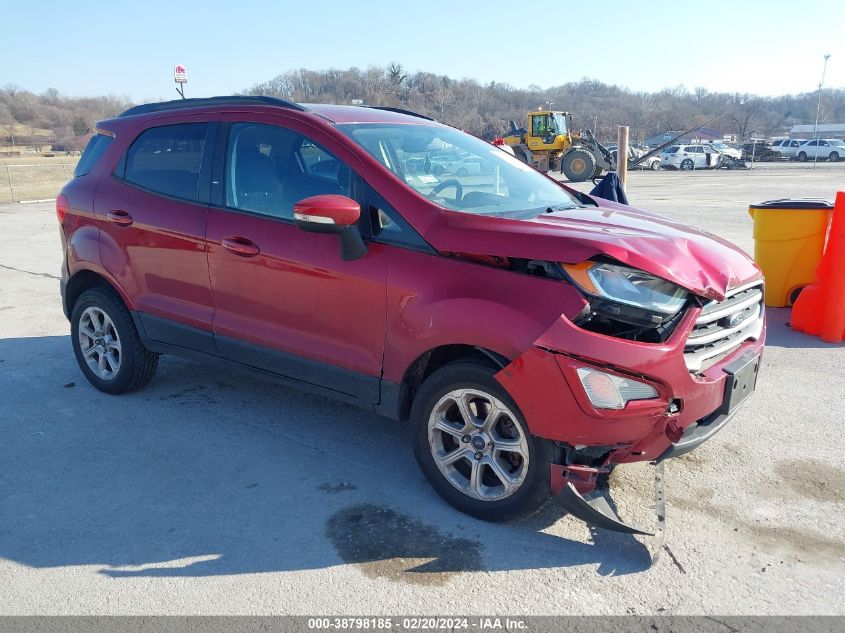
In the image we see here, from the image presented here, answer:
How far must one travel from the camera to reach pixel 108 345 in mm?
5137

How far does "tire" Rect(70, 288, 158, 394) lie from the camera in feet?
16.4

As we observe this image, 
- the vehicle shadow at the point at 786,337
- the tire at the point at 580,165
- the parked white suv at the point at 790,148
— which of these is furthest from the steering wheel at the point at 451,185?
the parked white suv at the point at 790,148

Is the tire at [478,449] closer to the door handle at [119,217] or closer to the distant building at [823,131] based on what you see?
the door handle at [119,217]

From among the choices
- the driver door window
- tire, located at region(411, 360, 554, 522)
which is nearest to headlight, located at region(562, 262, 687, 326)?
tire, located at region(411, 360, 554, 522)

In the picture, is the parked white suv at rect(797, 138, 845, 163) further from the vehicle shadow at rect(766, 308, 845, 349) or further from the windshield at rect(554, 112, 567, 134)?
the vehicle shadow at rect(766, 308, 845, 349)

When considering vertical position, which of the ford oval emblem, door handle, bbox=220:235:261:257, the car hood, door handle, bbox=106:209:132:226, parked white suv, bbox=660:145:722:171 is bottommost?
parked white suv, bbox=660:145:722:171

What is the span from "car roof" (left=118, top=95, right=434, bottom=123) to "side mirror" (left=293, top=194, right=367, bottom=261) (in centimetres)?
77

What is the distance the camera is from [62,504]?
144 inches

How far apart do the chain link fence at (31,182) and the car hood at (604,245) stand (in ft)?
85.9

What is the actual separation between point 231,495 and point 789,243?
606cm

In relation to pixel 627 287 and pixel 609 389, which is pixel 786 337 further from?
pixel 609 389

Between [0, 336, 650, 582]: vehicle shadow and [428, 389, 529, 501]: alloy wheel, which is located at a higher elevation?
[428, 389, 529, 501]: alloy wheel

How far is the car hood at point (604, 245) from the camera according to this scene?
3.07 metres

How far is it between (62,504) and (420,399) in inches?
76.7
